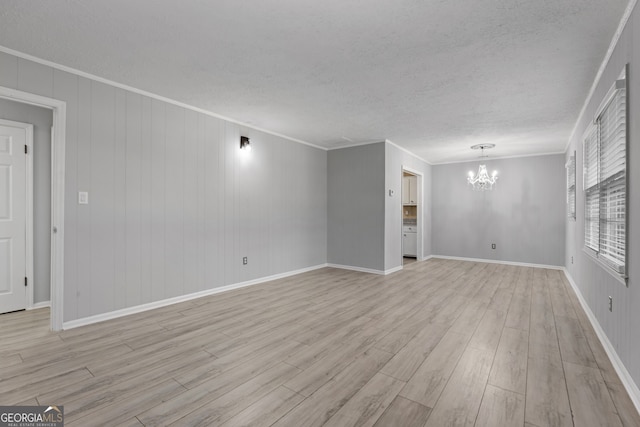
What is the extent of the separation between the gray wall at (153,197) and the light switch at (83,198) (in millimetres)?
41

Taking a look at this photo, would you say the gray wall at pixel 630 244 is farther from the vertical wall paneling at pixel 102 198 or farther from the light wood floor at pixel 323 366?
the vertical wall paneling at pixel 102 198

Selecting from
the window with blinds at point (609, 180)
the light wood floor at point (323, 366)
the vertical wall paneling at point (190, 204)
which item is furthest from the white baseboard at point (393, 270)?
the vertical wall paneling at point (190, 204)

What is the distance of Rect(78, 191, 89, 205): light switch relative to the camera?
2.97 metres

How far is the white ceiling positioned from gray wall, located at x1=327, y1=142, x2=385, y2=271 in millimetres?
1695

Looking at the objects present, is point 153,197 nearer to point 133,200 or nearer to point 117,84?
point 133,200

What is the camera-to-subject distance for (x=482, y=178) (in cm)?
623

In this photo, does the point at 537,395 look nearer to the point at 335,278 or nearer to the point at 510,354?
the point at 510,354

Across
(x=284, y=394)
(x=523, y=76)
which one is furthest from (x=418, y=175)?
(x=284, y=394)

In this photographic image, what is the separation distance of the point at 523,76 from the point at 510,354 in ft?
8.56

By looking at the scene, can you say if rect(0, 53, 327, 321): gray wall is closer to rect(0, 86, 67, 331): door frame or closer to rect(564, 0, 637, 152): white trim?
rect(0, 86, 67, 331): door frame

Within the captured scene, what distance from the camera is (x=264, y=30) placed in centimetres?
225

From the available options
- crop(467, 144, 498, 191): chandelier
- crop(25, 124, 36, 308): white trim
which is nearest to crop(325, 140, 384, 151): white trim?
crop(467, 144, 498, 191): chandelier

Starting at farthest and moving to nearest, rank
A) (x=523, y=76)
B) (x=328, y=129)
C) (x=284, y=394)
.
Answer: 1. (x=328, y=129)
2. (x=523, y=76)
3. (x=284, y=394)

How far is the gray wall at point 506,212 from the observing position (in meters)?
6.25
